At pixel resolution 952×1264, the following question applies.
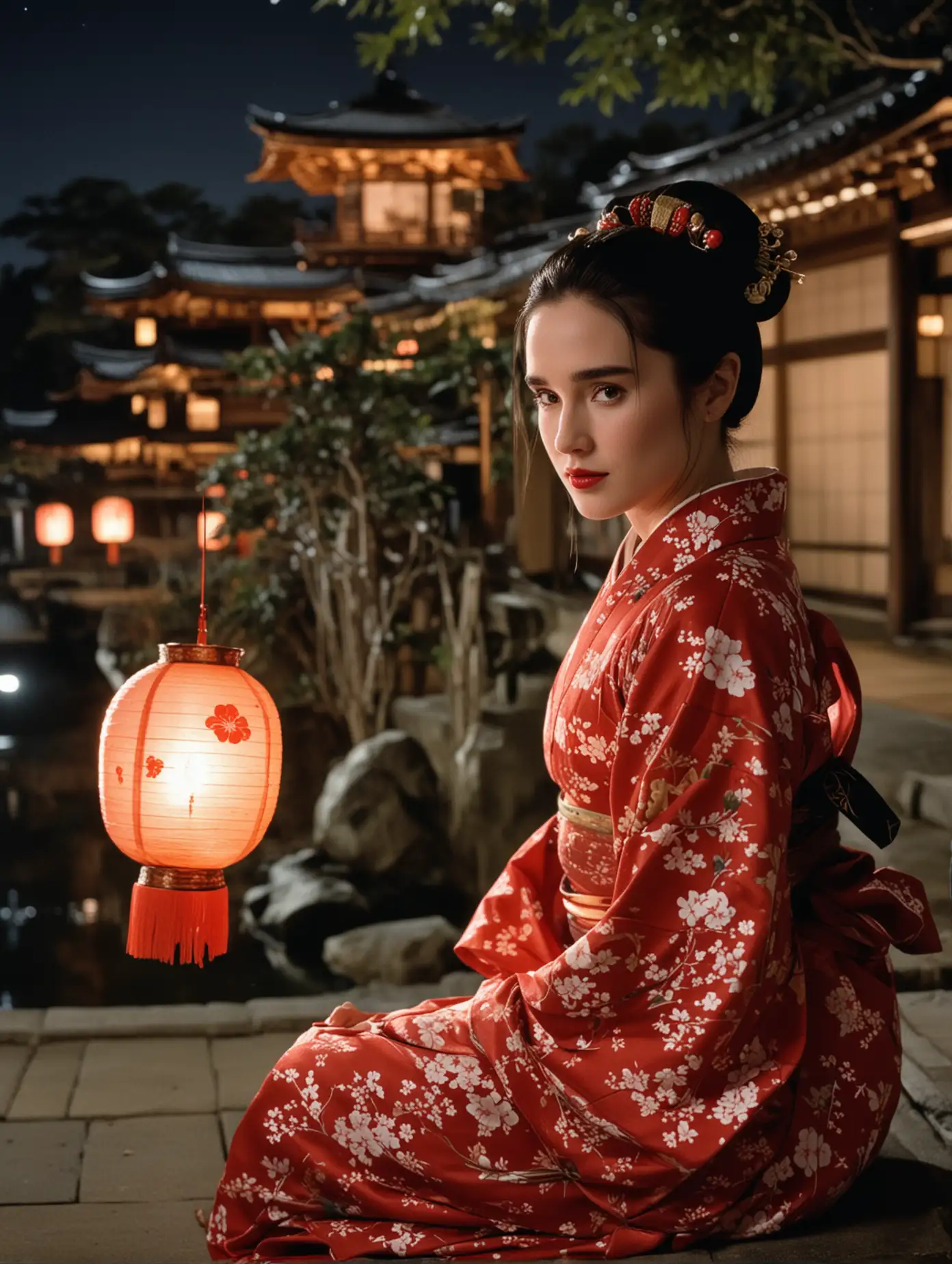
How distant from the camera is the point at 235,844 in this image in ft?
9.27

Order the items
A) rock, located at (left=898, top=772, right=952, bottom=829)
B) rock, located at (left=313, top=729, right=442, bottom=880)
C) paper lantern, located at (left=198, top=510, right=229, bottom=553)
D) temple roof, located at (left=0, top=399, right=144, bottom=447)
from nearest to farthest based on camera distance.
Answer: rock, located at (left=898, top=772, right=952, bottom=829) < rock, located at (left=313, top=729, right=442, bottom=880) < paper lantern, located at (left=198, top=510, right=229, bottom=553) < temple roof, located at (left=0, top=399, right=144, bottom=447)

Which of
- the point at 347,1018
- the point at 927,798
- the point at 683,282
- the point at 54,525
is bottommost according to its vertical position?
the point at 927,798

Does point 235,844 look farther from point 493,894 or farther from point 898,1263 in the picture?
point 898,1263

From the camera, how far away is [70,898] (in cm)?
1175

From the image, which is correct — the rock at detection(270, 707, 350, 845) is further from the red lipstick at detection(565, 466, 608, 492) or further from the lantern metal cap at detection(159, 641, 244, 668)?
the red lipstick at detection(565, 466, 608, 492)

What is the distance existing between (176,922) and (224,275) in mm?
27344

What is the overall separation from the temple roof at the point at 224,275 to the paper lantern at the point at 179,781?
1035 inches

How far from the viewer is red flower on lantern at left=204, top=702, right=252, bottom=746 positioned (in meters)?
2.75

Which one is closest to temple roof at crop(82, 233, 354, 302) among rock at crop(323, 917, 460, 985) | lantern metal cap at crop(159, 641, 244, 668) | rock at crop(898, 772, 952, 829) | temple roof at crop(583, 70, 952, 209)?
temple roof at crop(583, 70, 952, 209)

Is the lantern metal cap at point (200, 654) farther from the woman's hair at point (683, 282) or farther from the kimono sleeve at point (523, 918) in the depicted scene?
the woman's hair at point (683, 282)

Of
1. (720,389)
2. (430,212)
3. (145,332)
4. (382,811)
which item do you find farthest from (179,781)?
(145,332)

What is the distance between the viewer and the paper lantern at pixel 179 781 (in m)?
2.69

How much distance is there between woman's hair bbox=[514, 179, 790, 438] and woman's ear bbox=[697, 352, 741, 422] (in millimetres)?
13

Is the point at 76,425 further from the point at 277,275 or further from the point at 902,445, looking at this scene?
the point at 902,445
